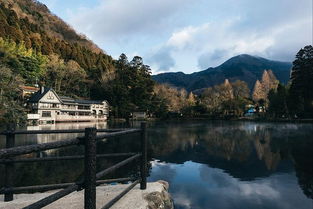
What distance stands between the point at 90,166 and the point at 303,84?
5154 cm

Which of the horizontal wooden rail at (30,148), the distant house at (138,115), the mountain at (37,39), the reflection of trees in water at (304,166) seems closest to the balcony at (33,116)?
the distant house at (138,115)

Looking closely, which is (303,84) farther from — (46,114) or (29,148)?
(29,148)

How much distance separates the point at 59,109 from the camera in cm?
4722

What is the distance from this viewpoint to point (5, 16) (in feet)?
203

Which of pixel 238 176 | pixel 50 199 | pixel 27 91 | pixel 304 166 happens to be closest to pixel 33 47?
pixel 27 91

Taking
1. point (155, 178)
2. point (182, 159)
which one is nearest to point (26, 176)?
point (155, 178)

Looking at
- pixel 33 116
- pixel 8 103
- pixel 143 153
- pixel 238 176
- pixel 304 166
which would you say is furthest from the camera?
pixel 33 116

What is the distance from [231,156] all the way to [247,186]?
527 centimetres

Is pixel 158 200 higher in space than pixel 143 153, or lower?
lower

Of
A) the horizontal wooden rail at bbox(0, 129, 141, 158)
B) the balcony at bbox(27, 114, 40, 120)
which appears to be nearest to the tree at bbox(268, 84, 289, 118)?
the balcony at bbox(27, 114, 40, 120)

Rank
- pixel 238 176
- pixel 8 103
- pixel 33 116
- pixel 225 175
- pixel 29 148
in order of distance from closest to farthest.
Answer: pixel 29 148
pixel 238 176
pixel 225 175
pixel 8 103
pixel 33 116

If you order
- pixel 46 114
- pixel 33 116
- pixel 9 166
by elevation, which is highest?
pixel 46 114

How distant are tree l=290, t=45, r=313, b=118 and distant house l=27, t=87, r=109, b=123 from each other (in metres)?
39.3

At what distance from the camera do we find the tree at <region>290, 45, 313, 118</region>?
147ft
